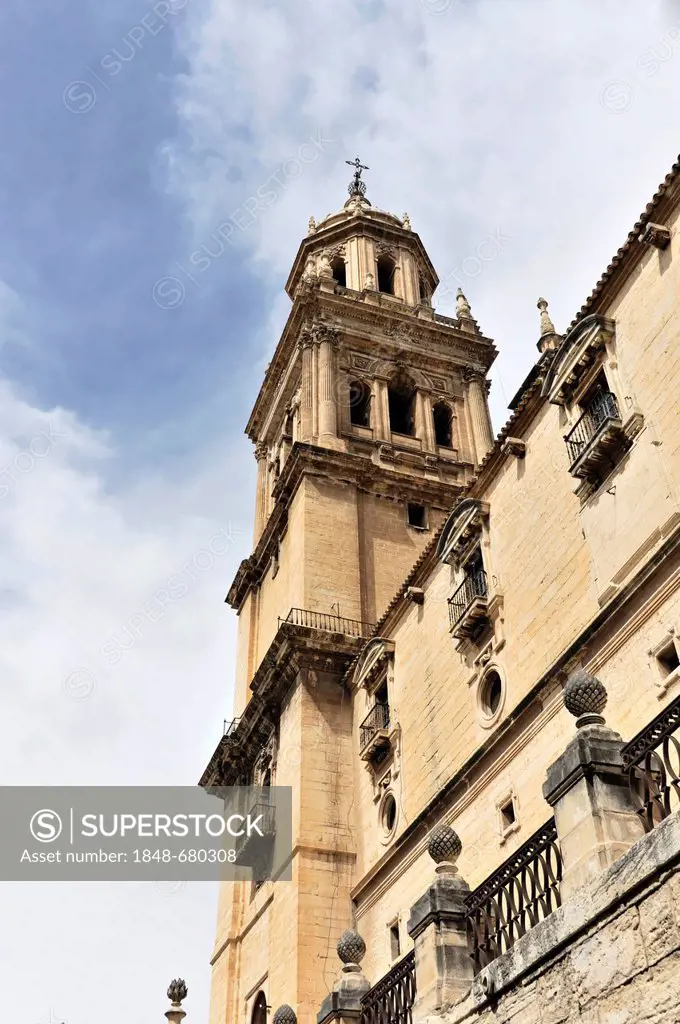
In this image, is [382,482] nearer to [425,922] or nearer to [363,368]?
[363,368]

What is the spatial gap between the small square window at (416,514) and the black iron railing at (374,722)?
8193mm

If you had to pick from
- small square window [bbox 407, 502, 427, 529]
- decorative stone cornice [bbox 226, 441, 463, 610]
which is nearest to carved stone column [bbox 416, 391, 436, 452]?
decorative stone cornice [bbox 226, 441, 463, 610]

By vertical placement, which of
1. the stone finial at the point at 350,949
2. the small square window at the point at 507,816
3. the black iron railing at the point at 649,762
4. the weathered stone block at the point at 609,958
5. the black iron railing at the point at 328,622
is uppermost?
the black iron railing at the point at 328,622

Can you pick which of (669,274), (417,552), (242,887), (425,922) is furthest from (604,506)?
(242,887)

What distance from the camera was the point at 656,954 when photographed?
7297mm

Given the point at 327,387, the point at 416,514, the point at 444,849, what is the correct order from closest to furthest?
the point at 444,849
the point at 416,514
the point at 327,387

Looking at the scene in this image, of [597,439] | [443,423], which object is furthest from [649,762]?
[443,423]

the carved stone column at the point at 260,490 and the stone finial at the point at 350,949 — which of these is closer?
the stone finial at the point at 350,949

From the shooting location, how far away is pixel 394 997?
38.6 feet

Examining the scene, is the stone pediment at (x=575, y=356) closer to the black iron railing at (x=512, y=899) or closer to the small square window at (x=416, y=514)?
the black iron railing at (x=512, y=899)

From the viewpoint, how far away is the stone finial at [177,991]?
25578mm

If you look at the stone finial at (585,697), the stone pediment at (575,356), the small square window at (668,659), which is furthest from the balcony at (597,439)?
the stone finial at (585,697)

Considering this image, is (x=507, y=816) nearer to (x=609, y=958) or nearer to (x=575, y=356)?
(x=575, y=356)

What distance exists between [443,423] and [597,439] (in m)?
20.2
